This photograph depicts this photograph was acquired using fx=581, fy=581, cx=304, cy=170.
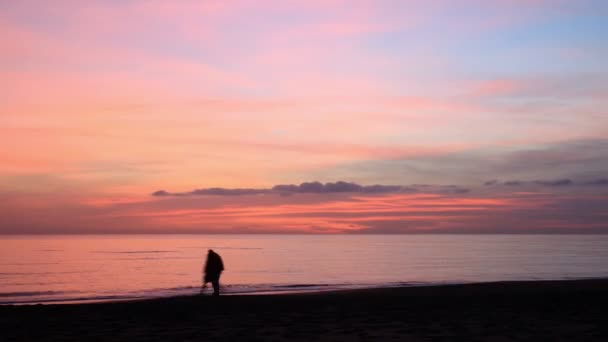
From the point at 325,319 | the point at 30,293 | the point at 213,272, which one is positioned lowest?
the point at 30,293

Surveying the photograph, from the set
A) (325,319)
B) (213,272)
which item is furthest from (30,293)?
(325,319)

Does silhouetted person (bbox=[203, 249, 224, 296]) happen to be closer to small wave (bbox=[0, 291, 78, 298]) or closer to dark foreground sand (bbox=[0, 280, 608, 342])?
dark foreground sand (bbox=[0, 280, 608, 342])

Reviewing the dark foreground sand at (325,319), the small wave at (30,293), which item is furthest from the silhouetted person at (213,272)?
the small wave at (30,293)

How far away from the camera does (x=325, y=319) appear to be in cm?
1609

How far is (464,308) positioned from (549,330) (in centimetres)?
504

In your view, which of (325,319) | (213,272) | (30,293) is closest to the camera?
(325,319)

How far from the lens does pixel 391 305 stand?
19875 mm

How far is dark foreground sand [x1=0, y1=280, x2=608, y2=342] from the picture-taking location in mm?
13273

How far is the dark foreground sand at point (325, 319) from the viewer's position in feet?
43.5

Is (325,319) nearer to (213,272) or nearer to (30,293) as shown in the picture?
(213,272)

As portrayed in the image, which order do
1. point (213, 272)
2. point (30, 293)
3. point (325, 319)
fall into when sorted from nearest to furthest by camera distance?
1. point (325, 319)
2. point (213, 272)
3. point (30, 293)

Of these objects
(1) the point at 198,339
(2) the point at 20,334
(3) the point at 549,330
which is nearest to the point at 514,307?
(3) the point at 549,330

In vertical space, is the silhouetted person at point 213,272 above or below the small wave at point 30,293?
above

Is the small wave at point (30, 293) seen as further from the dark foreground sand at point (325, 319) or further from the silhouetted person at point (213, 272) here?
the dark foreground sand at point (325, 319)
